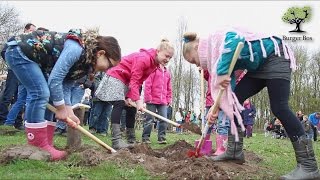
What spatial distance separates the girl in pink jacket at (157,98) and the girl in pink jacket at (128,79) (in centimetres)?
161

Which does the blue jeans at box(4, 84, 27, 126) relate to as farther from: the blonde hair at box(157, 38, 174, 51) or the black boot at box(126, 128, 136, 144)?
the blonde hair at box(157, 38, 174, 51)

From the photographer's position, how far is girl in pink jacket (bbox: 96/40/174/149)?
682 cm

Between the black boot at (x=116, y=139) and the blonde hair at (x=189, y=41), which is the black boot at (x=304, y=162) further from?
the black boot at (x=116, y=139)

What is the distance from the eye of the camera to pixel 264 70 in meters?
4.63

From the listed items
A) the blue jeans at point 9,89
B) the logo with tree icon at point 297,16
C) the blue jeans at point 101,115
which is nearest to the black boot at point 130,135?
the blue jeans at point 101,115

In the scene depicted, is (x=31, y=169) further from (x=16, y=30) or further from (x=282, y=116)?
(x=16, y=30)

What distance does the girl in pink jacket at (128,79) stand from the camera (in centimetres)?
682

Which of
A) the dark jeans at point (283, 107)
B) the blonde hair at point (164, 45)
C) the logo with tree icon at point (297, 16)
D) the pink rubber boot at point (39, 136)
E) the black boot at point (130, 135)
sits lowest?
the black boot at point (130, 135)

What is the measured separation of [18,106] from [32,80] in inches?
171

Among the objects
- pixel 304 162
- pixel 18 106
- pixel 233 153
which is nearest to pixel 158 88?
pixel 18 106

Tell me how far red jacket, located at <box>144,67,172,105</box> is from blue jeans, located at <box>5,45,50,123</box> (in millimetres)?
4023

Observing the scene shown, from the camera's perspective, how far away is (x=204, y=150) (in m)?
6.50

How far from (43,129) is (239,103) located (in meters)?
2.49

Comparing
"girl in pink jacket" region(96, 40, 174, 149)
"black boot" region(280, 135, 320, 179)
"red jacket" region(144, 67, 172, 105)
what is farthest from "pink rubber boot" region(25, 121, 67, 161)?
"red jacket" region(144, 67, 172, 105)
